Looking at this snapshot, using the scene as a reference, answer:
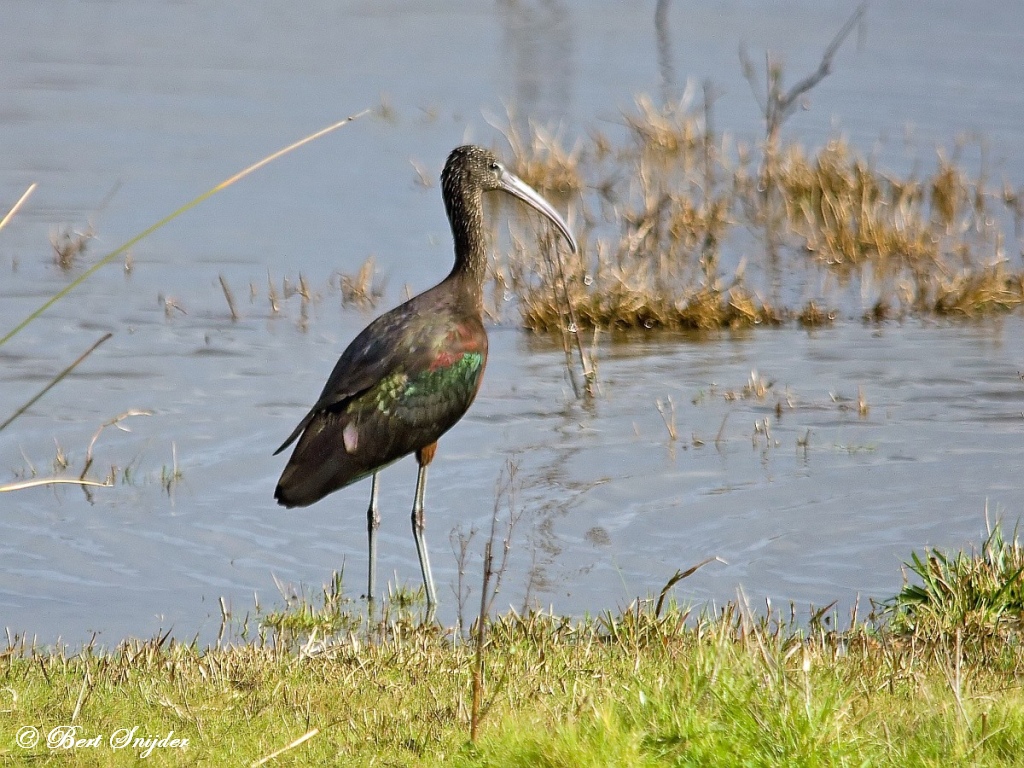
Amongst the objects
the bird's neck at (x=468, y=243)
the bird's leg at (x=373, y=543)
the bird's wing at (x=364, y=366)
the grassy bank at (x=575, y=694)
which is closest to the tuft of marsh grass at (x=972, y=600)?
the grassy bank at (x=575, y=694)

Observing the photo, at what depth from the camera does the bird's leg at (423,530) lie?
277 inches

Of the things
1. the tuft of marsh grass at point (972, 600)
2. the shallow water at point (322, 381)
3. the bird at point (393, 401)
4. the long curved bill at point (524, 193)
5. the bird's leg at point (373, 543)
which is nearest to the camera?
the tuft of marsh grass at point (972, 600)

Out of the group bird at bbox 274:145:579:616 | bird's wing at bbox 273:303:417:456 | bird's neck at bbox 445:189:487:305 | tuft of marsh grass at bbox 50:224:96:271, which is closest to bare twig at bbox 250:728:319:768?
bird at bbox 274:145:579:616

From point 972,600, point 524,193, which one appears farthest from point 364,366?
point 972,600

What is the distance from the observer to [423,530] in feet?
25.0

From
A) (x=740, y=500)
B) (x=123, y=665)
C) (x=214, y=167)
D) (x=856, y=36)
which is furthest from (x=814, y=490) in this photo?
(x=856, y=36)

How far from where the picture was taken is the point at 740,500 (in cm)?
838

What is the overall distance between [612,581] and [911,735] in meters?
2.77

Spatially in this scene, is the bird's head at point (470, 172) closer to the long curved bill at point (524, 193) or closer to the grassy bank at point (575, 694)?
the long curved bill at point (524, 193)

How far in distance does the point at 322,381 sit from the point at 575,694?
5840 mm

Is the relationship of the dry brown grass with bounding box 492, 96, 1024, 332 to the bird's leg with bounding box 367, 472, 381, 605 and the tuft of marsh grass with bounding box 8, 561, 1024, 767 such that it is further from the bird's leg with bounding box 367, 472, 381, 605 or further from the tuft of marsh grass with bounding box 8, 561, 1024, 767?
the tuft of marsh grass with bounding box 8, 561, 1024, 767

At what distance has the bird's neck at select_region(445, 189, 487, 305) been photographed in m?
7.87

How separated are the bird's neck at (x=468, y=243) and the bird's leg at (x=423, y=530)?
0.76 meters

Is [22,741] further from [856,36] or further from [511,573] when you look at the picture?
[856,36]
